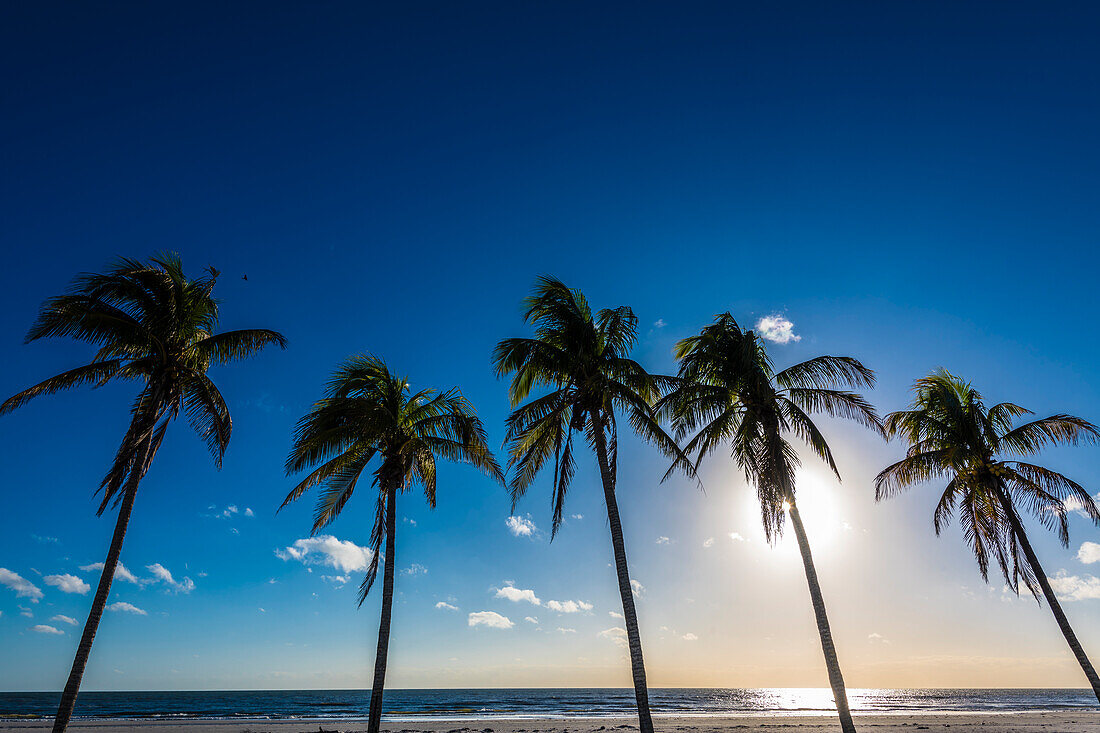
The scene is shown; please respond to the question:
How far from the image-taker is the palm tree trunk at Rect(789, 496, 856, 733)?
11.4m

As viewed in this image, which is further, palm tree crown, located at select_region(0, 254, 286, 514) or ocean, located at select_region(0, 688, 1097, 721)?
ocean, located at select_region(0, 688, 1097, 721)

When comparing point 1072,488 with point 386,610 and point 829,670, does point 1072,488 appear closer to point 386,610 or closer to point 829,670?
point 829,670

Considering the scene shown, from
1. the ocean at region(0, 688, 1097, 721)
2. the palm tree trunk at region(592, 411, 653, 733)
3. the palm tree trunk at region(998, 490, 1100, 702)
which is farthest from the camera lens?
the ocean at region(0, 688, 1097, 721)

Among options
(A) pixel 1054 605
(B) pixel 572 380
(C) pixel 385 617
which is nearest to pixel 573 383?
(B) pixel 572 380

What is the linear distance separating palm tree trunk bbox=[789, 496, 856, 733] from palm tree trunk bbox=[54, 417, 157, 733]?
1442 centimetres

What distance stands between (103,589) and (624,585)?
426 inches

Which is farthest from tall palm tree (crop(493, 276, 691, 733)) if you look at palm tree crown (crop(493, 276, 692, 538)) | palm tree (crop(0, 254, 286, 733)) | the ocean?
the ocean

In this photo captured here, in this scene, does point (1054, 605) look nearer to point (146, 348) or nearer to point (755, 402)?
point (755, 402)

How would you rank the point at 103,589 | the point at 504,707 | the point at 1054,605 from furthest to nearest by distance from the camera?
the point at 504,707, the point at 1054,605, the point at 103,589

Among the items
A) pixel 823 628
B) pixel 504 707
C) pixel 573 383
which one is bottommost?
pixel 504 707

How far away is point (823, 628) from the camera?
1235cm

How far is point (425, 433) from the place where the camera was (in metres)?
15.1

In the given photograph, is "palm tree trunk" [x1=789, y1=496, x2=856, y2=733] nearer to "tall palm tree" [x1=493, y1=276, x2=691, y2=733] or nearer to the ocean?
"tall palm tree" [x1=493, y1=276, x2=691, y2=733]

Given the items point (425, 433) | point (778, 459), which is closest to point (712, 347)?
point (778, 459)
